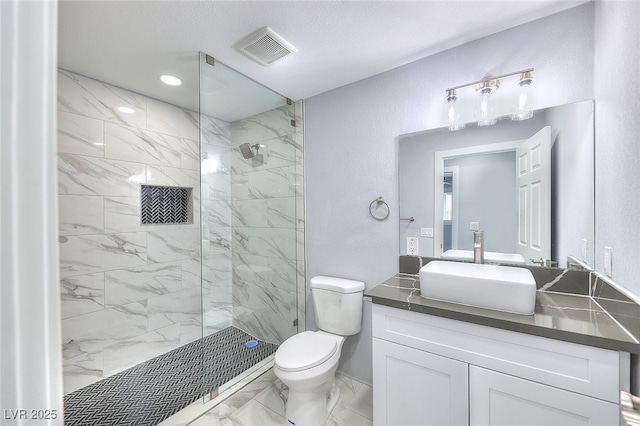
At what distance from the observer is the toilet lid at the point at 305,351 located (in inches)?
63.5

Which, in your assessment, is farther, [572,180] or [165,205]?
[165,205]

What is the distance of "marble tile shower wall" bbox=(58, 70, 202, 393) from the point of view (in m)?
2.01

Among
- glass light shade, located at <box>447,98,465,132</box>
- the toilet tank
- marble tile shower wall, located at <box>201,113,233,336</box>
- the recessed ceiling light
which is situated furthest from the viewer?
marble tile shower wall, located at <box>201,113,233,336</box>

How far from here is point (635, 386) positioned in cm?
93

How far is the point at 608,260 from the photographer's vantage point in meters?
1.18

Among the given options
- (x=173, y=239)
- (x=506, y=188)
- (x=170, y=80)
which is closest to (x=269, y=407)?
(x=173, y=239)

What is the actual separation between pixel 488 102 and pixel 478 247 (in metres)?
0.88

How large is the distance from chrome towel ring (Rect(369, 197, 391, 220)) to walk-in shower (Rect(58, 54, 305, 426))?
28.0 inches

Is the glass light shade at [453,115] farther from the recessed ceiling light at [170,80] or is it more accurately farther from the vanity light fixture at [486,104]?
A: the recessed ceiling light at [170,80]

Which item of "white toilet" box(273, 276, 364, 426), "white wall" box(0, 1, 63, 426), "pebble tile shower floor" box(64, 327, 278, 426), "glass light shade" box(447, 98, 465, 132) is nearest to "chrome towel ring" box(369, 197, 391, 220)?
"white toilet" box(273, 276, 364, 426)

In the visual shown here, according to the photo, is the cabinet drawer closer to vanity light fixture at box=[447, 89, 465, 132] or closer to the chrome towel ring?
the chrome towel ring

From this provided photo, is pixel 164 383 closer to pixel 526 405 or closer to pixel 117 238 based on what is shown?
pixel 117 238

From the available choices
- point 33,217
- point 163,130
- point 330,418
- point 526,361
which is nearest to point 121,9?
point 163,130

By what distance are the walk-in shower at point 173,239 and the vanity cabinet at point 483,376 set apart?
1.20 metres
